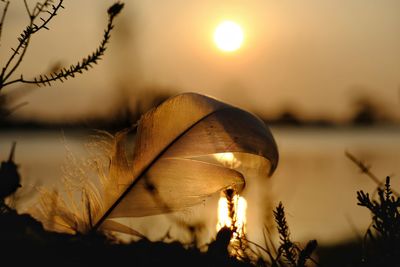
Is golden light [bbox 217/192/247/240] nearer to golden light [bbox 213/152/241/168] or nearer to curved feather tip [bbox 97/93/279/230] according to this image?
curved feather tip [bbox 97/93/279/230]

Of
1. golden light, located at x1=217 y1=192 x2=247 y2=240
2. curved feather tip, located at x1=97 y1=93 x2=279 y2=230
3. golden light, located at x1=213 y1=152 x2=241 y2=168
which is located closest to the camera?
golden light, located at x1=217 y1=192 x2=247 y2=240

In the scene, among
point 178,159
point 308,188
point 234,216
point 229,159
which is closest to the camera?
point 234,216

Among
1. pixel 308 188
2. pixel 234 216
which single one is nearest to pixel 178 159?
pixel 234 216

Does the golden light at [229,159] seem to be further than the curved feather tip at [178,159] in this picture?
Yes

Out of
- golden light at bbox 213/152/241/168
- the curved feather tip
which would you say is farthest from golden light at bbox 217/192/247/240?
golden light at bbox 213/152/241/168

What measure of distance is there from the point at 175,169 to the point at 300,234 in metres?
2.18

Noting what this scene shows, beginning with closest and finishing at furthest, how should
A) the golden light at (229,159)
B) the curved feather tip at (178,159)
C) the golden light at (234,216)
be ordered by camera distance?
the golden light at (234,216) → the curved feather tip at (178,159) → the golden light at (229,159)

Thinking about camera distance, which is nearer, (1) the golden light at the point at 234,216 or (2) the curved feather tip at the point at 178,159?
(1) the golden light at the point at 234,216

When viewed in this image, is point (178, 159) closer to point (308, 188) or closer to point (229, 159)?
point (229, 159)

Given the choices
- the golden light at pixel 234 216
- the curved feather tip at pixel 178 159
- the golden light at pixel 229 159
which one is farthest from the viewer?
the golden light at pixel 229 159

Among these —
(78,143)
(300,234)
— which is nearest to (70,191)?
(78,143)

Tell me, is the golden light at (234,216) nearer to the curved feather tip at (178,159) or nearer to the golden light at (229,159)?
the curved feather tip at (178,159)

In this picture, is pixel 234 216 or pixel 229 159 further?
pixel 229 159

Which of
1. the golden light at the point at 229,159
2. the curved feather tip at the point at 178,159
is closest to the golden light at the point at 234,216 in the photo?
the curved feather tip at the point at 178,159
